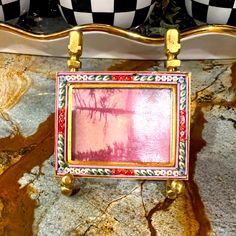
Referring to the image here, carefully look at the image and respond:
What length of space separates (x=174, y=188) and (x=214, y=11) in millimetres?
322

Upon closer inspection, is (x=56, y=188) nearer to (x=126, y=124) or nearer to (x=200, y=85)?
(x=126, y=124)

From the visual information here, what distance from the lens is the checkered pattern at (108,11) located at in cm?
87

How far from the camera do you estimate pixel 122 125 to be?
0.77 meters

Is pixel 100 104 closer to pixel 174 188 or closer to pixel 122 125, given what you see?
pixel 122 125

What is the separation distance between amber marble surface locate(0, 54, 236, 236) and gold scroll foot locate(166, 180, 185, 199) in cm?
1

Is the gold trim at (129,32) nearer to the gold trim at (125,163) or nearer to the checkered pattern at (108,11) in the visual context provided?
the checkered pattern at (108,11)

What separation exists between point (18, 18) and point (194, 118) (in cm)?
38

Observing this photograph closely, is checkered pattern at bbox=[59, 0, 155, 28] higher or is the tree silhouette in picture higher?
checkered pattern at bbox=[59, 0, 155, 28]

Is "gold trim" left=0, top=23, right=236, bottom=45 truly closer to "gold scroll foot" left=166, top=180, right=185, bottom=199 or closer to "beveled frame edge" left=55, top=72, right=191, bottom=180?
"beveled frame edge" left=55, top=72, right=191, bottom=180

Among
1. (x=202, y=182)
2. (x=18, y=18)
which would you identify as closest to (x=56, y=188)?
(x=202, y=182)

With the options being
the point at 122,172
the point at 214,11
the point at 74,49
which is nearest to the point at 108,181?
the point at 122,172

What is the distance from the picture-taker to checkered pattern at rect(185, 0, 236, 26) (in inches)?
34.5

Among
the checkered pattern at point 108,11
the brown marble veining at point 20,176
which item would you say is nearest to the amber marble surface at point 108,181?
the brown marble veining at point 20,176

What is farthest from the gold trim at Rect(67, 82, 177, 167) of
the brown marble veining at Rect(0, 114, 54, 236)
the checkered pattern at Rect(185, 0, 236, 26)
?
the checkered pattern at Rect(185, 0, 236, 26)
